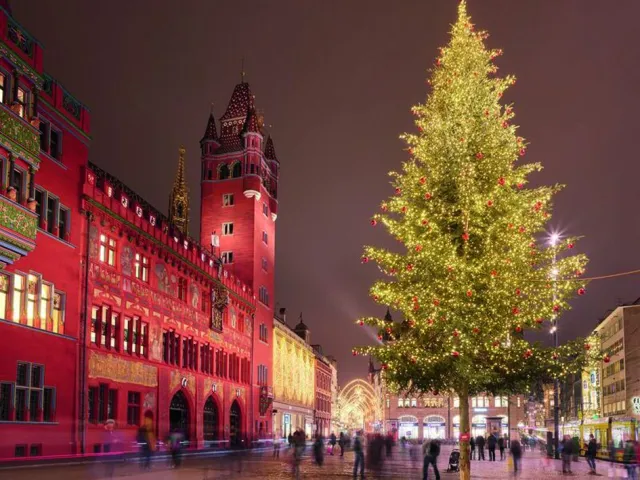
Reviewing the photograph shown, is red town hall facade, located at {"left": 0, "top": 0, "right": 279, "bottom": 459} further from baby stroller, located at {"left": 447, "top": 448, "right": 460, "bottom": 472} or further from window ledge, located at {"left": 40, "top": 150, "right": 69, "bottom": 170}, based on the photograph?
baby stroller, located at {"left": 447, "top": 448, "right": 460, "bottom": 472}

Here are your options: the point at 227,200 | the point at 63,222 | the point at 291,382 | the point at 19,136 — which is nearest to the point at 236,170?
the point at 227,200

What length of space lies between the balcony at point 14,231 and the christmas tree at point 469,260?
1173cm

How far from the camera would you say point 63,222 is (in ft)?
109

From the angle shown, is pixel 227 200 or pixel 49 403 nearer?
pixel 49 403

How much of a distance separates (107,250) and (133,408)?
8881 millimetres

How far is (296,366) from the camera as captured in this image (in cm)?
8900

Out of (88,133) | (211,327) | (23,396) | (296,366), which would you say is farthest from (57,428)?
(296,366)

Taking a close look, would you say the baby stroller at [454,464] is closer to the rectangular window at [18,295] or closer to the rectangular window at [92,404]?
the rectangular window at [92,404]

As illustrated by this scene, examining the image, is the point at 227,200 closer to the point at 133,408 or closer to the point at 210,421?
the point at 210,421

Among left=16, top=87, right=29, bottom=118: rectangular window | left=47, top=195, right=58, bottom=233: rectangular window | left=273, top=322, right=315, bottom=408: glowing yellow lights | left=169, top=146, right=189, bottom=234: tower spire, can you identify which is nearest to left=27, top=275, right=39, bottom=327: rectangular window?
left=47, top=195, right=58, bottom=233: rectangular window

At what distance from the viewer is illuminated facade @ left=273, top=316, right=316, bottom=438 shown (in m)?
77.4

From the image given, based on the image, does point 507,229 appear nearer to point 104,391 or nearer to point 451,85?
point 451,85

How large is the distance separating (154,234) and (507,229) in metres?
25.4

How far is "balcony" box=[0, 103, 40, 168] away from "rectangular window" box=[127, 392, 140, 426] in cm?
1637
